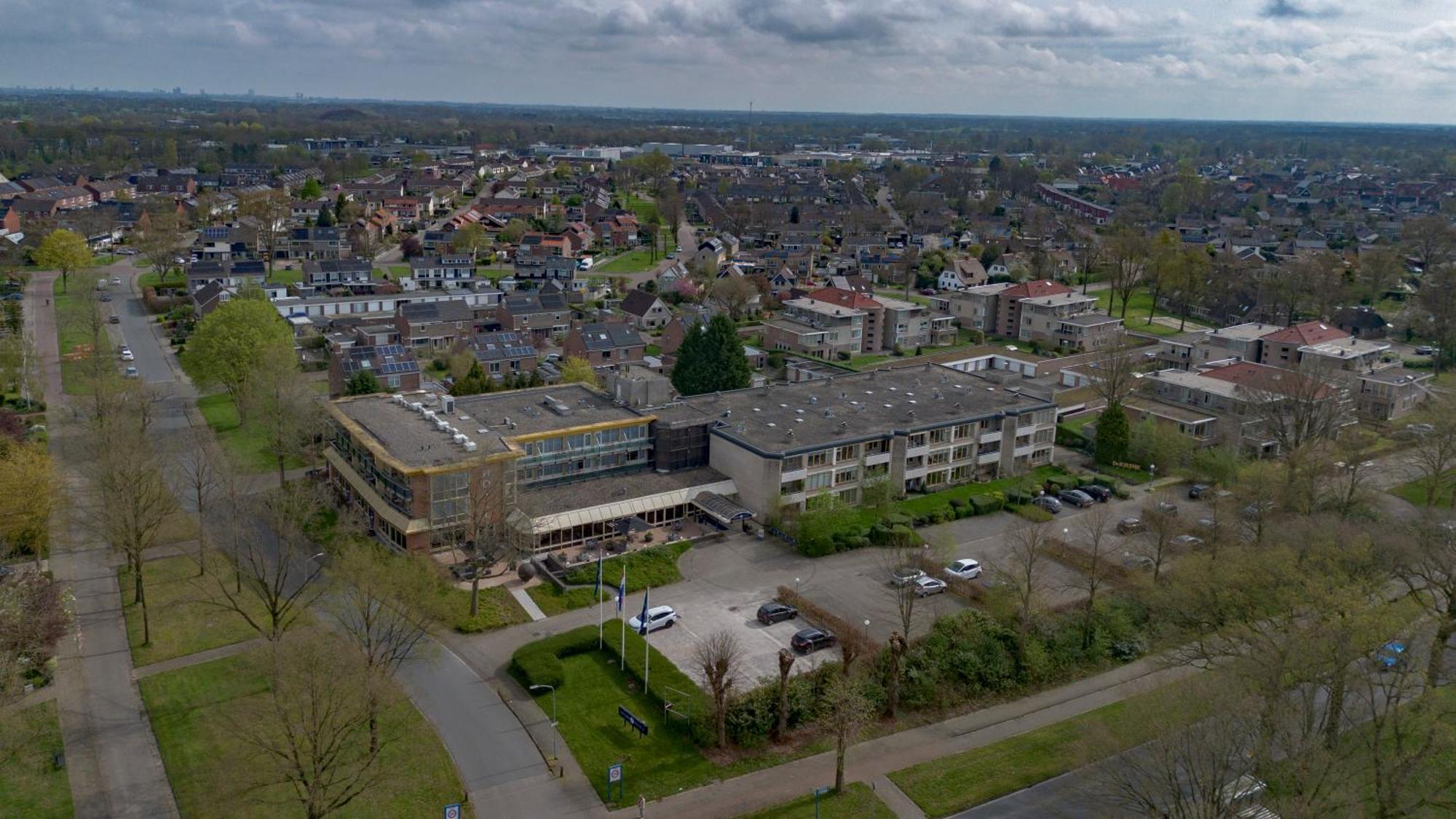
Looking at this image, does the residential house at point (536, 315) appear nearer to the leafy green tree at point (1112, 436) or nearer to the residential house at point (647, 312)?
the residential house at point (647, 312)

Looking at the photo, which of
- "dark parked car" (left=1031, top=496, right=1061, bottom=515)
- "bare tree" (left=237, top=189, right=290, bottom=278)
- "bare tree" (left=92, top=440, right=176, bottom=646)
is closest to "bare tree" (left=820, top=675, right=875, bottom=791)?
"dark parked car" (left=1031, top=496, right=1061, bottom=515)

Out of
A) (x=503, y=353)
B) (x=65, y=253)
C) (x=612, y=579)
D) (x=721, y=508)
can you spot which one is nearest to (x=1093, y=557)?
(x=721, y=508)

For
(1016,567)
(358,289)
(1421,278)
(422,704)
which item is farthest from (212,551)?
(1421,278)

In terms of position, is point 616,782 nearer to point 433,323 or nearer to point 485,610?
point 485,610

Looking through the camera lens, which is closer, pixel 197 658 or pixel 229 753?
pixel 229 753

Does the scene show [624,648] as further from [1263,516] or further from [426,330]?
[426,330]

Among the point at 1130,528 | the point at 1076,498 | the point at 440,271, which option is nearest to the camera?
the point at 1130,528

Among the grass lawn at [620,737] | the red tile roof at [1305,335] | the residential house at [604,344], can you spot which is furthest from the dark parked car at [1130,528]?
the residential house at [604,344]
